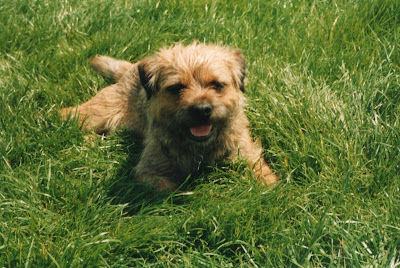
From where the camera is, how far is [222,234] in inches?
110

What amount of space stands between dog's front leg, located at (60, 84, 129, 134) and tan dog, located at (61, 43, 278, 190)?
259 millimetres

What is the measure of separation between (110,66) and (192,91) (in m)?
1.53

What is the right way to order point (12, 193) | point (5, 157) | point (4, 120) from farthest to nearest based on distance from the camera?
point (4, 120)
point (5, 157)
point (12, 193)

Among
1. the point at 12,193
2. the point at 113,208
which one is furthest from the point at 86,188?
the point at 12,193

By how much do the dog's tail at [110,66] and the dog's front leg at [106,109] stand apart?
122mm

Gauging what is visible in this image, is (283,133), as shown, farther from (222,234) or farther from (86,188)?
(86,188)

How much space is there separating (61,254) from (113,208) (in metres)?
0.57

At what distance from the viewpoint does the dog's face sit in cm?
319

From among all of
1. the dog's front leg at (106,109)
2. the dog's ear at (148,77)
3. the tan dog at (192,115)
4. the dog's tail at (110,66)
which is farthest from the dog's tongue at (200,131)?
→ the dog's tail at (110,66)

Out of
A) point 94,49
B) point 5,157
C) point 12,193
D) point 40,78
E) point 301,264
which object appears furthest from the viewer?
point 94,49

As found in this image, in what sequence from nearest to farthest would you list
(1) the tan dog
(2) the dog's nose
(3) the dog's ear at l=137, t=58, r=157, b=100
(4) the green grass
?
1. (4) the green grass
2. (2) the dog's nose
3. (1) the tan dog
4. (3) the dog's ear at l=137, t=58, r=157, b=100

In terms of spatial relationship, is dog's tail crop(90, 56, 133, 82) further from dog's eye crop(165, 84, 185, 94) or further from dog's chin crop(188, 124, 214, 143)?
dog's chin crop(188, 124, 214, 143)

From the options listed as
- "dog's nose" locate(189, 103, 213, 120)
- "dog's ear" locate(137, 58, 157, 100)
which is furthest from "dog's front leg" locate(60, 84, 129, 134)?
"dog's nose" locate(189, 103, 213, 120)

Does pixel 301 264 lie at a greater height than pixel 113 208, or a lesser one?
greater
